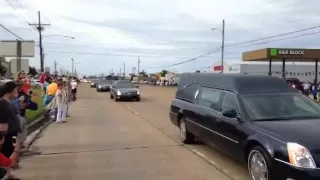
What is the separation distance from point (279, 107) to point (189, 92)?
138 inches


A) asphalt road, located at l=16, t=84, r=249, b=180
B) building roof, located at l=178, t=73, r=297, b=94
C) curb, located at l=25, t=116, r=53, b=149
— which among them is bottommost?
curb, located at l=25, t=116, r=53, b=149

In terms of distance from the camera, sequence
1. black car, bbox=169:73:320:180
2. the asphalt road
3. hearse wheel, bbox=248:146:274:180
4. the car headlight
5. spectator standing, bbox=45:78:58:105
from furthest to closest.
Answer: spectator standing, bbox=45:78:58:105 → the asphalt road → hearse wheel, bbox=248:146:274:180 → black car, bbox=169:73:320:180 → the car headlight

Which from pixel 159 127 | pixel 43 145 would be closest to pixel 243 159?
pixel 43 145

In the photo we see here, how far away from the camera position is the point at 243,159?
21.0 ft

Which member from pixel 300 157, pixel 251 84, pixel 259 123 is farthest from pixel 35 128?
pixel 300 157

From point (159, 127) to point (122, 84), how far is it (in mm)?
17905

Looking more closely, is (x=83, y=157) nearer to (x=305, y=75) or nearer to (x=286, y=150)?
(x=286, y=150)

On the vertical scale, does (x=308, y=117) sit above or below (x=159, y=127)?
above

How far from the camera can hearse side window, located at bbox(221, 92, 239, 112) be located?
7164mm

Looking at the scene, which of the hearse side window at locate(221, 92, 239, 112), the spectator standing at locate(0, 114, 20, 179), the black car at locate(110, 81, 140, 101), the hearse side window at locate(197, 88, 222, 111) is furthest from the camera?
the black car at locate(110, 81, 140, 101)

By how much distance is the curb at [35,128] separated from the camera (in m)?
10.4

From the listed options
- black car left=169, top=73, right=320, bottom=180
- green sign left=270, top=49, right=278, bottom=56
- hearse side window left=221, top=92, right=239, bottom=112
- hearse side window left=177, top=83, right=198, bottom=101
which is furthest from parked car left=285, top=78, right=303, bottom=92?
hearse side window left=221, top=92, right=239, bottom=112

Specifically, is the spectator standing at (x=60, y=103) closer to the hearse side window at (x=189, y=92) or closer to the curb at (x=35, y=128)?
the curb at (x=35, y=128)

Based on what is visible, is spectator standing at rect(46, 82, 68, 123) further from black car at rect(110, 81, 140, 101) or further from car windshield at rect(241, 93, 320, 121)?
black car at rect(110, 81, 140, 101)
